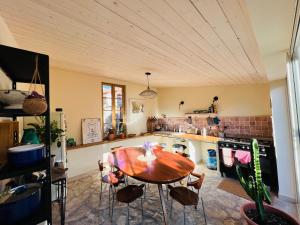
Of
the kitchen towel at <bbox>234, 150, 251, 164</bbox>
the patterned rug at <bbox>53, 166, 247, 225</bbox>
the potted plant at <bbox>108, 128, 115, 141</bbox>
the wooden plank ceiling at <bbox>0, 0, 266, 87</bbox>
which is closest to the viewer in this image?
the wooden plank ceiling at <bbox>0, 0, 266, 87</bbox>

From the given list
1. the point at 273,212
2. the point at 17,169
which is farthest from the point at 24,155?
the point at 273,212

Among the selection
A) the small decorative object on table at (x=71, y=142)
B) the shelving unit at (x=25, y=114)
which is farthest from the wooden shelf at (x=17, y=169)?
the small decorative object on table at (x=71, y=142)

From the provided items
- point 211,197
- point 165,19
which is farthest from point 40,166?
point 211,197

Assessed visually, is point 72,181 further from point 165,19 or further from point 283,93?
point 283,93

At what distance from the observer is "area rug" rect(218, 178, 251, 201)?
8.78ft

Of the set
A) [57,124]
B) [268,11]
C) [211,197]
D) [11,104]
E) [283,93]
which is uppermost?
[268,11]

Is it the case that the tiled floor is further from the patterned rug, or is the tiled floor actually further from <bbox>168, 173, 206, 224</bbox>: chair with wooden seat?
<bbox>168, 173, 206, 224</bbox>: chair with wooden seat

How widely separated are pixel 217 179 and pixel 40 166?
11.2 feet

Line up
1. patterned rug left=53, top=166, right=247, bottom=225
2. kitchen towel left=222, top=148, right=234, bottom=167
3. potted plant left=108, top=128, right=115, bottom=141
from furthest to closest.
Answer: potted plant left=108, top=128, right=115, bottom=141, kitchen towel left=222, top=148, right=234, bottom=167, patterned rug left=53, top=166, right=247, bottom=225

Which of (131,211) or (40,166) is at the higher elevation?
(40,166)

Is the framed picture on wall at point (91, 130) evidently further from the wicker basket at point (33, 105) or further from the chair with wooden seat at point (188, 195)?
the wicker basket at point (33, 105)

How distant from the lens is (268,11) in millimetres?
818

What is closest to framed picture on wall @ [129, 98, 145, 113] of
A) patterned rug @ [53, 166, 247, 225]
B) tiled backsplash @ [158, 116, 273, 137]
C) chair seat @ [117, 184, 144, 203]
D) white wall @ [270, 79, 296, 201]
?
tiled backsplash @ [158, 116, 273, 137]

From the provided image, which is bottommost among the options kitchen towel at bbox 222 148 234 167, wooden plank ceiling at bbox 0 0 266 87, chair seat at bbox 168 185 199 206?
chair seat at bbox 168 185 199 206
